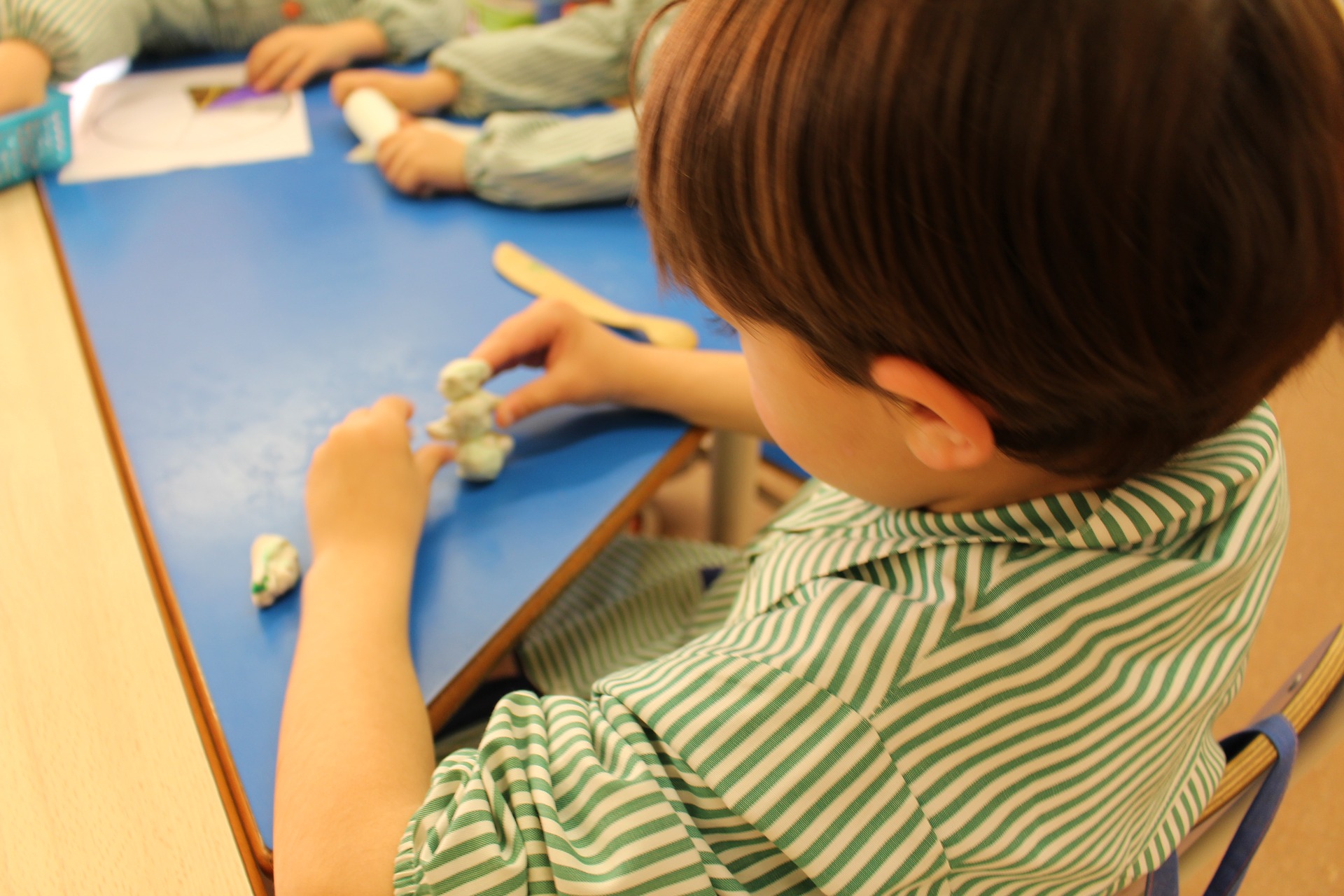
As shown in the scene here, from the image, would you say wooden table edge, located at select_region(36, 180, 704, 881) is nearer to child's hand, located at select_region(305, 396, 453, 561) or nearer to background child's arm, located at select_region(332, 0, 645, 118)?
child's hand, located at select_region(305, 396, 453, 561)

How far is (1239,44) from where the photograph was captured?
259 millimetres

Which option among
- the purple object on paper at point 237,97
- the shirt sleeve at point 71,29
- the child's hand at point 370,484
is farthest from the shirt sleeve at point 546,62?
the child's hand at point 370,484

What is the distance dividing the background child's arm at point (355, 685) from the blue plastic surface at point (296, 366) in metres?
0.02

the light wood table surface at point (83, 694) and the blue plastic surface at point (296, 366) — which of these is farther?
the blue plastic surface at point (296, 366)

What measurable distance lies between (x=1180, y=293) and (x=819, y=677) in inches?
7.6

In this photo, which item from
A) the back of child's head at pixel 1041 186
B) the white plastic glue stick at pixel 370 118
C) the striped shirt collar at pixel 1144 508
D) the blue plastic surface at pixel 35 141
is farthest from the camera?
the white plastic glue stick at pixel 370 118

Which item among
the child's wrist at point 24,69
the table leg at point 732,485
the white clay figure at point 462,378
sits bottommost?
the table leg at point 732,485

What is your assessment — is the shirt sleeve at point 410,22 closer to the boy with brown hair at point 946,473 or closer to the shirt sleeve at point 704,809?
the boy with brown hair at point 946,473

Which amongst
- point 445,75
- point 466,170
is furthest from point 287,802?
point 445,75

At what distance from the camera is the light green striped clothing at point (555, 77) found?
2.96 feet

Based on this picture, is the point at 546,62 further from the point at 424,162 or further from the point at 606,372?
the point at 606,372

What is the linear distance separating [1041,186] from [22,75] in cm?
110

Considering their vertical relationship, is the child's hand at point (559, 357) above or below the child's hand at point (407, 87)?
below

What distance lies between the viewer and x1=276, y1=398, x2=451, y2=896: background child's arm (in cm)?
39
